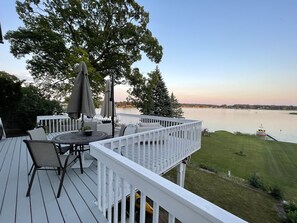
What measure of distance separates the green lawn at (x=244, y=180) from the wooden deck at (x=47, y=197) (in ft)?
22.5

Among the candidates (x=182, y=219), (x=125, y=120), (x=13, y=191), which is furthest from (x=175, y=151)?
(x=125, y=120)

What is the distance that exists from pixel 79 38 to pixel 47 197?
36.2ft

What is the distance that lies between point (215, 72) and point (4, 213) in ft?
47.9

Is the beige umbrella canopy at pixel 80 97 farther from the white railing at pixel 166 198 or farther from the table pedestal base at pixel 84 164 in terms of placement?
the white railing at pixel 166 198

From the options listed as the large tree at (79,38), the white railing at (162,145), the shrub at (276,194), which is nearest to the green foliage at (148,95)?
the large tree at (79,38)

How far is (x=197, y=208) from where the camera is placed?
2.61ft

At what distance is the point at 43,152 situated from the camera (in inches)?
102

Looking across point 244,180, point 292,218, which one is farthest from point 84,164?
point 244,180

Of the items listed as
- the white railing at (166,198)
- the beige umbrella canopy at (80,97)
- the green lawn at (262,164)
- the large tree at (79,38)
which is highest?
the large tree at (79,38)

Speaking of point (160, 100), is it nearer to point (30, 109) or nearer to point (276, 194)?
point (30, 109)

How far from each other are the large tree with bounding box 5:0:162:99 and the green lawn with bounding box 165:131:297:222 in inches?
329

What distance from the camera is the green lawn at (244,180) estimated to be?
7.54m

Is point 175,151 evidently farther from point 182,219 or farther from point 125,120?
point 125,120

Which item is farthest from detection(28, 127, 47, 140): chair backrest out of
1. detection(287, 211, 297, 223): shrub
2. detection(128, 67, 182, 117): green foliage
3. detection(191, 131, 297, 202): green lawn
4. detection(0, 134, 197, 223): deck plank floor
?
detection(191, 131, 297, 202): green lawn
